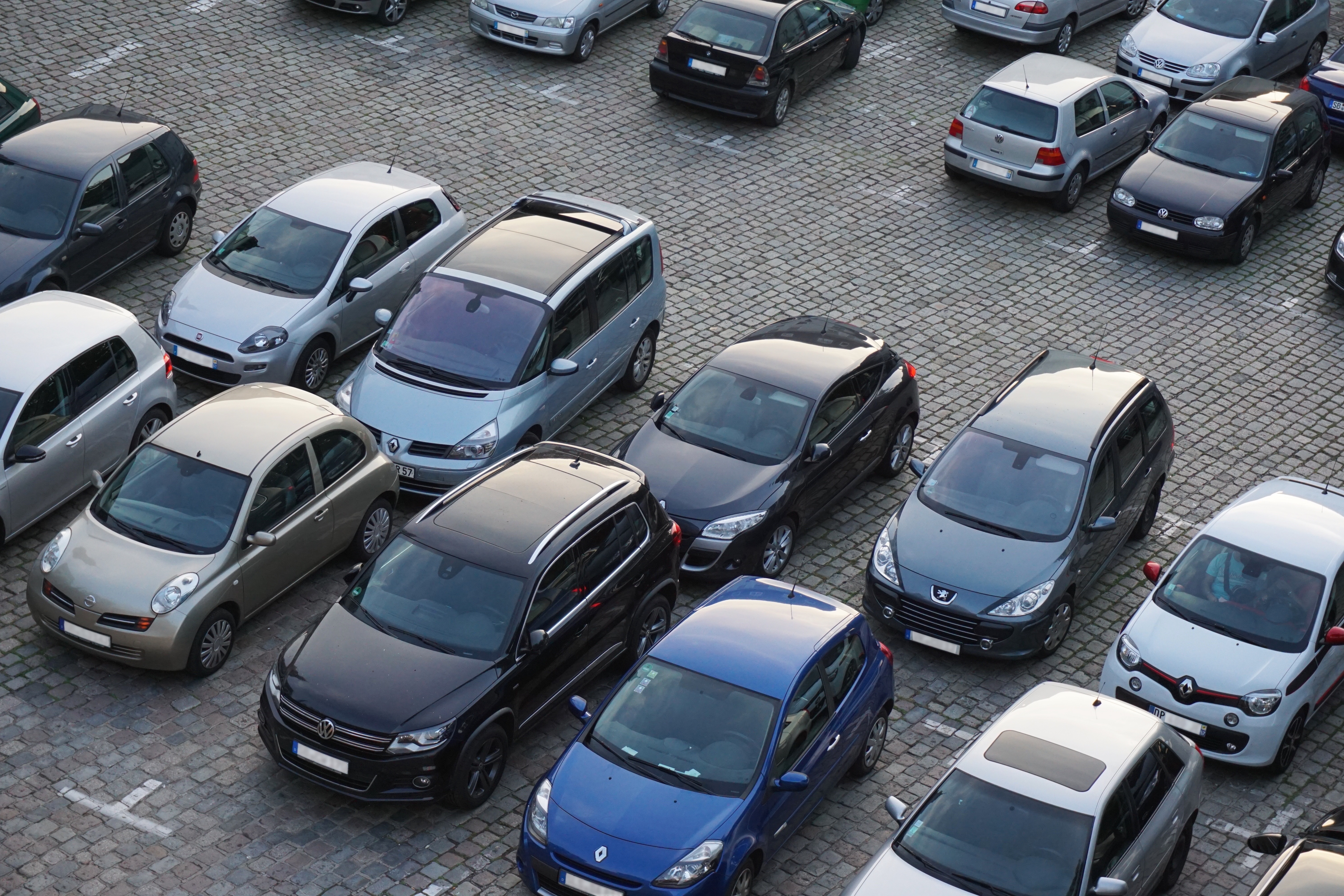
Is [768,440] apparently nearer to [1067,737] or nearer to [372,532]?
[372,532]

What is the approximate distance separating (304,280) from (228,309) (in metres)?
0.82

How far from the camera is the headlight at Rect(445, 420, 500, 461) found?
15.1 meters

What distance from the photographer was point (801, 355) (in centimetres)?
1571

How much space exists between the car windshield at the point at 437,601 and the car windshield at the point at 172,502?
1383 mm

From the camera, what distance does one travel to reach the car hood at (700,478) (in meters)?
14.4

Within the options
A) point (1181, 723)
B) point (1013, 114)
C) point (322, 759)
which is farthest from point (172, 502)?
point (1013, 114)

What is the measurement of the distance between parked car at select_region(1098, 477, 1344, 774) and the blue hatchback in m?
2.31

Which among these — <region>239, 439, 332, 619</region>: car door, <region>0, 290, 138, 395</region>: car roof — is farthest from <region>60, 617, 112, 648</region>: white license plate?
<region>0, 290, 138, 395</region>: car roof

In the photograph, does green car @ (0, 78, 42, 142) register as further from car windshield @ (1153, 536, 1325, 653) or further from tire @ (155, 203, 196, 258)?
car windshield @ (1153, 536, 1325, 653)

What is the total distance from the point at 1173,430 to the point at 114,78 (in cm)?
1459

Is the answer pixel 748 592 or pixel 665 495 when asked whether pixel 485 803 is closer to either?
pixel 748 592

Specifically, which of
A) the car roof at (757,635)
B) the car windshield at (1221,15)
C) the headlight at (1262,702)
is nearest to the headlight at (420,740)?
the car roof at (757,635)

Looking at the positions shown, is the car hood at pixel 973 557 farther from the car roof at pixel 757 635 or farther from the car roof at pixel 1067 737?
the car roof at pixel 1067 737

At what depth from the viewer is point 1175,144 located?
21.0m
